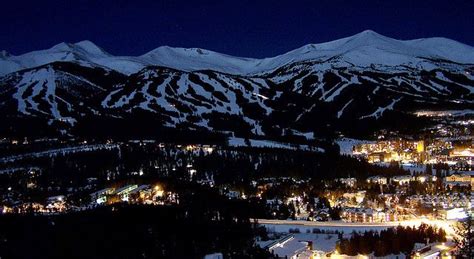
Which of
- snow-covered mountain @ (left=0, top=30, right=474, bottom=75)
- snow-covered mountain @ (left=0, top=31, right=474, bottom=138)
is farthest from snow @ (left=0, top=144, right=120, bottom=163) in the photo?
snow-covered mountain @ (left=0, top=30, right=474, bottom=75)

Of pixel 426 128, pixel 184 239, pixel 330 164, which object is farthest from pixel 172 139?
pixel 184 239

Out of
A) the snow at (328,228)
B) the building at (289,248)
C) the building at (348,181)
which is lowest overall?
the building at (289,248)

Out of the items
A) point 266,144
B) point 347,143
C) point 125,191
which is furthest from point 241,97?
point 125,191

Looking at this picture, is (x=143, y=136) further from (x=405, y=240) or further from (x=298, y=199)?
(x=405, y=240)

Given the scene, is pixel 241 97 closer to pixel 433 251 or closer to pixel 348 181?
pixel 348 181

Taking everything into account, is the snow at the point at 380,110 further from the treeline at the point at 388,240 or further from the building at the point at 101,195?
the treeline at the point at 388,240

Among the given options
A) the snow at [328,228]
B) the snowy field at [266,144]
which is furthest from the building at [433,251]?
the snowy field at [266,144]
